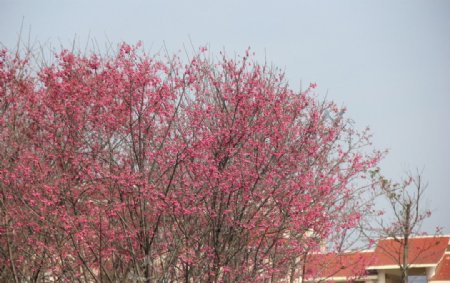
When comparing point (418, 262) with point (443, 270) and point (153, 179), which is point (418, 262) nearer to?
point (443, 270)

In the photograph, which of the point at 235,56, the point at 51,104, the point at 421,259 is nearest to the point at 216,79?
the point at 235,56

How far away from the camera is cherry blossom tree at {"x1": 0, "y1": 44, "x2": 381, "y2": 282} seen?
11.8 metres

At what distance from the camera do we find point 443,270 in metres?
36.2

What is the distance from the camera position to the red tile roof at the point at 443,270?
3566 centimetres

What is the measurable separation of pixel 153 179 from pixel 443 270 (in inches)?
1099

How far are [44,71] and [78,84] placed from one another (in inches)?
72.8

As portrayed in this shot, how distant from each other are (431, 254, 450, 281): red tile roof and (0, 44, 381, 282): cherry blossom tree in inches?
943

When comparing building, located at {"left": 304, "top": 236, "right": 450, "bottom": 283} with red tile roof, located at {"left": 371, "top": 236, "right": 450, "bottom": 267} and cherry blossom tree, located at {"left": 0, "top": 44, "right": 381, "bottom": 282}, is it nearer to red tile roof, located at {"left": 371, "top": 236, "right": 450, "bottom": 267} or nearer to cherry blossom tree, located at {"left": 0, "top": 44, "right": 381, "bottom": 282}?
red tile roof, located at {"left": 371, "top": 236, "right": 450, "bottom": 267}

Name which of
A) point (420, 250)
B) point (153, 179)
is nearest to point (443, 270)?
point (420, 250)

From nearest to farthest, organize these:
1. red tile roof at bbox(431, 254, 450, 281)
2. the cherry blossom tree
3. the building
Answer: the cherry blossom tree → the building → red tile roof at bbox(431, 254, 450, 281)

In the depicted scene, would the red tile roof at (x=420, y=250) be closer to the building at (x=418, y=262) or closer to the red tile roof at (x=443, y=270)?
the building at (x=418, y=262)

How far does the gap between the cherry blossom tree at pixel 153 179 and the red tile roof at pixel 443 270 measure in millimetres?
23961

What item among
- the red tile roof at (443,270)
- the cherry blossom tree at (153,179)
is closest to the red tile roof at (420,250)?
the red tile roof at (443,270)

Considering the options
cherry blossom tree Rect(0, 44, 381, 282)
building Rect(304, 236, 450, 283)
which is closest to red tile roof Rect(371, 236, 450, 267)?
building Rect(304, 236, 450, 283)
